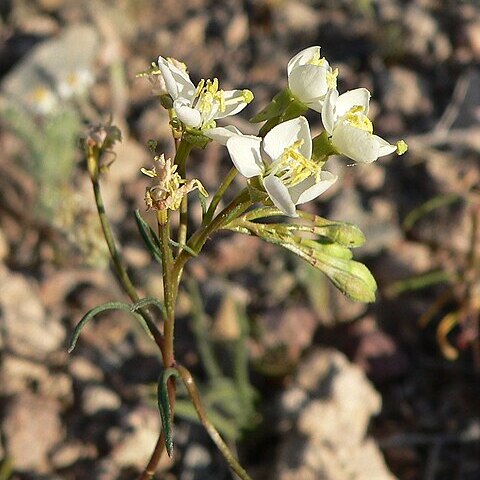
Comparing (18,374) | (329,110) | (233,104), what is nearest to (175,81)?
(233,104)

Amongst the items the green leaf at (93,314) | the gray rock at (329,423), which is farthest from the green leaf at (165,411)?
the gray rock at (329,423)

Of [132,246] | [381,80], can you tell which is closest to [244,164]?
[132,246]

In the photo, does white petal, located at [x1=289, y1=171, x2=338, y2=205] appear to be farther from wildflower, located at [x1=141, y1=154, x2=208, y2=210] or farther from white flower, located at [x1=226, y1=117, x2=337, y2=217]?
wildflower, located at [x1=141, y1=154, x2=208, y2=210]

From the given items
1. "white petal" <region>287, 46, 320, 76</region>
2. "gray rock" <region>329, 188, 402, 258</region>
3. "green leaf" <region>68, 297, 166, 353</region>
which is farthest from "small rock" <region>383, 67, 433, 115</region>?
"green leaf" <region>68, 297, 166, 353</region>

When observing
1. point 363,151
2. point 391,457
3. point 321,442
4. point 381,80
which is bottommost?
point 391,457

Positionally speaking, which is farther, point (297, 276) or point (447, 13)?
point (447, 13)

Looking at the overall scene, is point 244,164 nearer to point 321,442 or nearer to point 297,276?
point 321,442

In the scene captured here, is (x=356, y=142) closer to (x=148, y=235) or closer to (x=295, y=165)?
(x=295, y=165)
